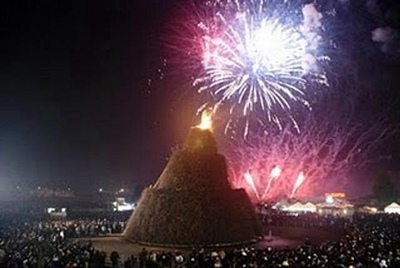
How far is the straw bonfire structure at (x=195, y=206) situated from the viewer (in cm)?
4094

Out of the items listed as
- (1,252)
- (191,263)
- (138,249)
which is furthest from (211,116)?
(1,252)

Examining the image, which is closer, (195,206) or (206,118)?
(195,206)

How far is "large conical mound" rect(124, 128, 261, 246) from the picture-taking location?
40938mm

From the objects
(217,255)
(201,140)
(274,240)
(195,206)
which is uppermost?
(201,140)

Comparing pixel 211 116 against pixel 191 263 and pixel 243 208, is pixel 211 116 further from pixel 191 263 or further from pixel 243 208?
pixel 191 263

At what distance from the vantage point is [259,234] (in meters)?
44.6

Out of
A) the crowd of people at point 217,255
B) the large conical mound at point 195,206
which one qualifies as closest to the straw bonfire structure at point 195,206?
the large conical mound at point 195,206

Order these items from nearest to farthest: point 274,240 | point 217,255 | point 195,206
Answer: point 217,255, point 195,206, point 274,240

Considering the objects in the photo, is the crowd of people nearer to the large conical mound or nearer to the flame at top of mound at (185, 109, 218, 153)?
the large conical mound

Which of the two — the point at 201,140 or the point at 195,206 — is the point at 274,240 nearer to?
the point at 195,206

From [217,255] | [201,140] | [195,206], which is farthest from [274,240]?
[217,255]

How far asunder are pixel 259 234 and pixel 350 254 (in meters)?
18.6

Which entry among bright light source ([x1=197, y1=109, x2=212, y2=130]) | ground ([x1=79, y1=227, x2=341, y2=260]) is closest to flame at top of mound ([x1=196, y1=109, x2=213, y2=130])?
bright light source ([x1=197, y1=109, x2=212, y2=130])

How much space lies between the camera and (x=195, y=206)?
137ft
